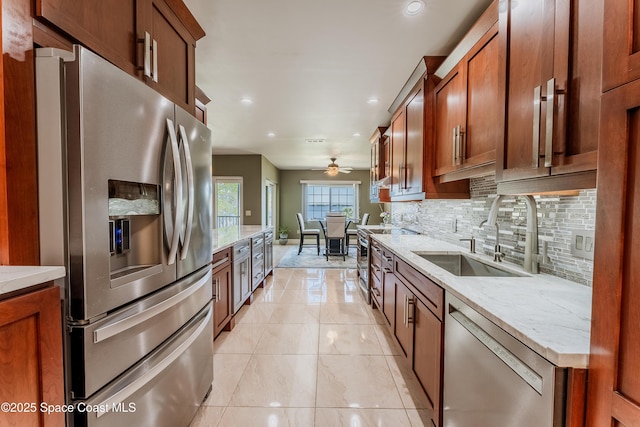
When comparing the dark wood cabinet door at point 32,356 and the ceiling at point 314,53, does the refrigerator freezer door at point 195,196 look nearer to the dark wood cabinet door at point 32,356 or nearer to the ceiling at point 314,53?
the dark wood cabinet door at point 32,356

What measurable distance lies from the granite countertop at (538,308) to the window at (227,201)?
20.4 ft

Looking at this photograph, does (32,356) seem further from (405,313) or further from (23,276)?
(405,313)

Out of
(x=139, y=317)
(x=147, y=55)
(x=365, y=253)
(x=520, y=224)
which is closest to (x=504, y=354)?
(x=520, y=224)

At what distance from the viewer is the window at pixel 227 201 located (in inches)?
280

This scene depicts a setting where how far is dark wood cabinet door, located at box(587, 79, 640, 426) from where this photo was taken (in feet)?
1.96

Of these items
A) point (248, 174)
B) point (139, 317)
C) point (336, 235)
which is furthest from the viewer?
point (248, 174)

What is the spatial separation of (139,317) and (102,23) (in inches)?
46.9

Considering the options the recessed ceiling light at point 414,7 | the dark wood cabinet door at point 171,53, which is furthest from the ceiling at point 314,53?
the dark wood cabinet door at point 171,53

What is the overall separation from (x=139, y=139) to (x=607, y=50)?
4.93 feet

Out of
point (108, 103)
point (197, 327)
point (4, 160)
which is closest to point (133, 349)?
point (197, 327)

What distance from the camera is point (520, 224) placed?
1704 millimetres

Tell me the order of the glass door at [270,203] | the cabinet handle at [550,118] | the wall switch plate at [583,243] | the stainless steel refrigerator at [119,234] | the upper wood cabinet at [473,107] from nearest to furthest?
the stainless steel refrigerator at [119,234]
the cabinet handle at [550,118]
the wall switch plate at [583,243]
the upper wood cabinet at [473,107]
the glass door at [270,203]

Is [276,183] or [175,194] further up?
[276,183]

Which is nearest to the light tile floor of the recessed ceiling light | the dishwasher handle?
the dishwasher handle
